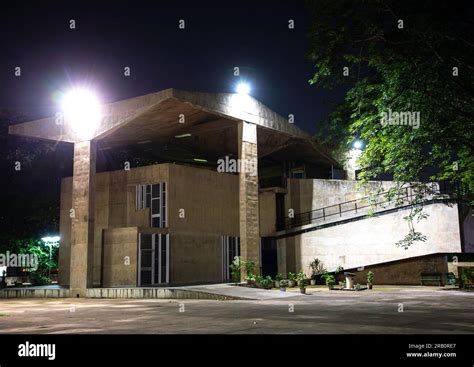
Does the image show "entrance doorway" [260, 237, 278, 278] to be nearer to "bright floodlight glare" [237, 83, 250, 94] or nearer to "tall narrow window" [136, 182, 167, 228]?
"tall narrow window" [136, 182, 167, 228]

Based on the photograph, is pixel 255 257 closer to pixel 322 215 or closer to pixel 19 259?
pixel 322 215

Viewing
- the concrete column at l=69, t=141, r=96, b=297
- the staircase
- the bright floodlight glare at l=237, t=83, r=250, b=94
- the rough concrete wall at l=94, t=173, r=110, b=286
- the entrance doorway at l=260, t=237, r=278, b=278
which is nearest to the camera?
the concrete column at l=69, t=141, r=96, b=297

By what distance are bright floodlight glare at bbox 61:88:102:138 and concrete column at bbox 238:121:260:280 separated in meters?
7.62

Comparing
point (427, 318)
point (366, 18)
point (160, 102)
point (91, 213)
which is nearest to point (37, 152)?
point (91, 213)

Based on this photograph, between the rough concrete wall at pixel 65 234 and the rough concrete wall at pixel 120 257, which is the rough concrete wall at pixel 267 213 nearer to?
the rough concrete wall at pixel 120 257

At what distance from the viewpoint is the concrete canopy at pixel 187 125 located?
79.7 ft

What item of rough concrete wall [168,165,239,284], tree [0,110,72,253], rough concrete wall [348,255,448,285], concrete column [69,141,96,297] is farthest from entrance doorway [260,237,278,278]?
tree [0,110,72,253]

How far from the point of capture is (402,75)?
1367 cm

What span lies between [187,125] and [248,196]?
17.0ft

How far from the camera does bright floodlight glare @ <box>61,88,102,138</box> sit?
2511 cm

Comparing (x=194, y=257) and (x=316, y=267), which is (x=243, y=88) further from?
(x=316, y=267)

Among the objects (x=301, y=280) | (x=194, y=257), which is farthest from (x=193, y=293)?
(x=194, y=257)

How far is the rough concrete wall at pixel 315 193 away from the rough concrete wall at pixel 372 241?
2.88 metres

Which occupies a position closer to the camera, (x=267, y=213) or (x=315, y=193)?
(x=267, y=213)
